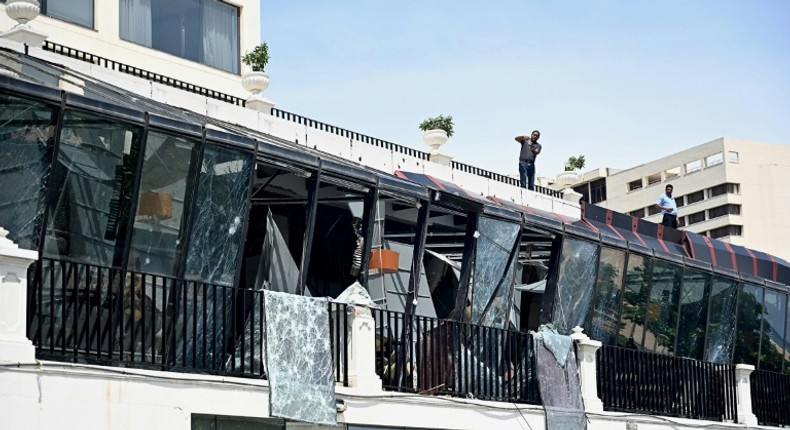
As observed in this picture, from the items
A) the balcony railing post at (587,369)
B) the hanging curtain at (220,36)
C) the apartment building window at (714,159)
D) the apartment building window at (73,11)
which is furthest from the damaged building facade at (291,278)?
the apartment building window at (714,159)

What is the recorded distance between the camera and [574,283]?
22609 mm

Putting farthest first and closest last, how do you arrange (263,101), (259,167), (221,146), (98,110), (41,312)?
(263,101), (259,167), (221,146), (98,110), (41,312)

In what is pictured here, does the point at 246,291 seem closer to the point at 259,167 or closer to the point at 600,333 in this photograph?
the point at 259,167

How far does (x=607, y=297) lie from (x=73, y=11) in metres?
12.5

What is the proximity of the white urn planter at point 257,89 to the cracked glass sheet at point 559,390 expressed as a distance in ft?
22.6

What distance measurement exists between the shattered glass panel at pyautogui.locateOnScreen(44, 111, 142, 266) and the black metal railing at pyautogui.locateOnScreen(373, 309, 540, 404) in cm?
398

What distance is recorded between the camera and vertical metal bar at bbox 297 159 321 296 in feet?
58.7

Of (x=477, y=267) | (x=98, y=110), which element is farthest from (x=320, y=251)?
(x=98, y=110)

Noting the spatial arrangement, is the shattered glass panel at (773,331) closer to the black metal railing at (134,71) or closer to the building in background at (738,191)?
the black metal railing at (134,71)

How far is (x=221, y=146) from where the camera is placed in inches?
654

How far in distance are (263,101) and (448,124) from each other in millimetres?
7242

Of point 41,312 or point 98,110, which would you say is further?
point 98,110

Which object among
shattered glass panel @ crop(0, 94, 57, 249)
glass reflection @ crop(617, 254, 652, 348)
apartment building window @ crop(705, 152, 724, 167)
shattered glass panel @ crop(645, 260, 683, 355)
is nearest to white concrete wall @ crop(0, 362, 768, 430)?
shattered glass panel @ crop(0, 94, 57, 249)

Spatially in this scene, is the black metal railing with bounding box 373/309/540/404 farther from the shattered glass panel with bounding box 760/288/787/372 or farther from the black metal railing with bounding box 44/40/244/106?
the shattered glass panel with bounding box 760/288/787/372
